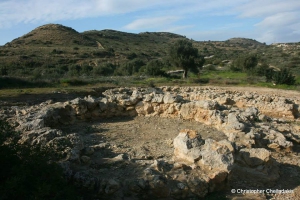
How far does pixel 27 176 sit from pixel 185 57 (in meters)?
23.1

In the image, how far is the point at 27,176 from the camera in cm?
418

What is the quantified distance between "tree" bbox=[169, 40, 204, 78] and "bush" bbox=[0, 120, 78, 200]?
22281mm

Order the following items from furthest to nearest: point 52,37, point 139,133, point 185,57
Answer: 1. point 52,37
2. point 185,57
3. point 139,133

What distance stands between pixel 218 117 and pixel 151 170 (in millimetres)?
5331

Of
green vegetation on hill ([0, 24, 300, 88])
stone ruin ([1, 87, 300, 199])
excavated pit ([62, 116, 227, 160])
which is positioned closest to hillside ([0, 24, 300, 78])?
green vegetation on hill ([0, 24, 300, 88])

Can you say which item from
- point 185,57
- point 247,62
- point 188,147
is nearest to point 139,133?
point 188,147

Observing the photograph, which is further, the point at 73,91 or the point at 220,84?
the point at 220,84

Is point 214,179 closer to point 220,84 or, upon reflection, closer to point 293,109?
point 293,109

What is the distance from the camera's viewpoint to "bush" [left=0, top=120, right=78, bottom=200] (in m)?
3.86

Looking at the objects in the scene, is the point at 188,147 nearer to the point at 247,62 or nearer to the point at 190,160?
the point at 190,160

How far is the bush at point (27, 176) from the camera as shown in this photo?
152 inches

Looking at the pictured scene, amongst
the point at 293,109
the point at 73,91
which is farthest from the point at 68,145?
the point at 73,91

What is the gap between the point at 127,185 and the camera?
17.3 ft

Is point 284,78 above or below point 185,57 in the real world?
below
